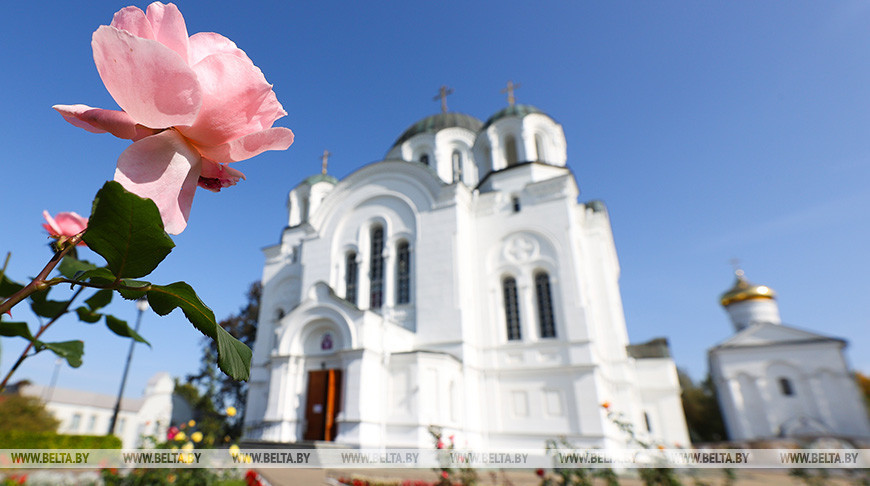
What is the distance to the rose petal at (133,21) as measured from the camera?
1.62ft

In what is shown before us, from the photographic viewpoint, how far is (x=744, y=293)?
29375 mm

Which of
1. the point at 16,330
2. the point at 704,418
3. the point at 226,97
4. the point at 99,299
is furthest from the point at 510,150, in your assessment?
the point at 704,418

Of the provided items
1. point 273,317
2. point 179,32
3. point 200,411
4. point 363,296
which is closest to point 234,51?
point 179,32

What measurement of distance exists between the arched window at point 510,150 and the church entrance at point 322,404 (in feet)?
33.0

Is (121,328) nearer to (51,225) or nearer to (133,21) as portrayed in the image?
(51,225)

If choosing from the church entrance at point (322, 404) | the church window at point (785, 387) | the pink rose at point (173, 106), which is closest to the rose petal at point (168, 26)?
the pink rose at point (173, 106)

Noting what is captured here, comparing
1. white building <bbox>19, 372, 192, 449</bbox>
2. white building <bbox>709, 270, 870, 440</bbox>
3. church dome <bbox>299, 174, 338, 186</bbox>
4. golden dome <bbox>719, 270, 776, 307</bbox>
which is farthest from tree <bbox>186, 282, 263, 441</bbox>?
golden dome <bbox>719, 270, 776, 307</bbox>

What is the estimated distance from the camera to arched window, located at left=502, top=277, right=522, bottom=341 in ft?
42.0

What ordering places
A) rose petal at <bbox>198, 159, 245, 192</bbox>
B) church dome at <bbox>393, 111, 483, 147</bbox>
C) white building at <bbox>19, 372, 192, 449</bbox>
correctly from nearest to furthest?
rose petal at <bbox>198, 159, 245, 192</bbox>, church dome at <bbox>393, 111, 483, 147</bbox>, white building at <bbox>19, 372, 192, 449</bbox>

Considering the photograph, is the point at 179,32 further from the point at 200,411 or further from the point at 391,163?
the point at 200,411

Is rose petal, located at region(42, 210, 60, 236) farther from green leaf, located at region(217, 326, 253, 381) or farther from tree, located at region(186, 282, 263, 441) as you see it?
tree, located at region(186, 282, 263, 441)

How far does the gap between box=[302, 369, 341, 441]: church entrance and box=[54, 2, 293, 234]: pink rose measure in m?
11.3

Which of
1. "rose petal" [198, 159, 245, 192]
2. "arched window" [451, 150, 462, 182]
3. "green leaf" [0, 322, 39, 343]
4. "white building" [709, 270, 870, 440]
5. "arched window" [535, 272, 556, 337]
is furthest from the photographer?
"white building" [709, 270, 870, 440]

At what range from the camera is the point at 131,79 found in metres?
0.47
